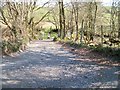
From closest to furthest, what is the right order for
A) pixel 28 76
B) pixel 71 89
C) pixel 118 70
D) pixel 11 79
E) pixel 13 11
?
pixel 71 89 < pixel 11 79 < pixel 28 76 < pixel 118 70 < pixel 13 11

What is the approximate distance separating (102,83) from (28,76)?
2.86m

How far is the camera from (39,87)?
8102 millimetres

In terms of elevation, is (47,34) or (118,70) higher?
(118,70)

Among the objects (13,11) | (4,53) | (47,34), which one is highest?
(13,11)

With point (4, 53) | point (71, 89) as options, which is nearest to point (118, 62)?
point (71, 89)

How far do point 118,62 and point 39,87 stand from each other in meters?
6.22

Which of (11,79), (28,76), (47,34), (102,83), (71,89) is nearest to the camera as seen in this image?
(71,89)

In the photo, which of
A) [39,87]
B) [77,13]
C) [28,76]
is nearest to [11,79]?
[28,76]

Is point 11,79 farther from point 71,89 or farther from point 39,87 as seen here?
point 71,89

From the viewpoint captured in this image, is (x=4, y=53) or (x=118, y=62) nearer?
(x=118, y=62)

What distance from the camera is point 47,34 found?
84.2 metres

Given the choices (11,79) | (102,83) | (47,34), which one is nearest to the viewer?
Result: (102,83)

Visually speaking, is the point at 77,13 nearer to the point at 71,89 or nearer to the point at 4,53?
the point at 4,53

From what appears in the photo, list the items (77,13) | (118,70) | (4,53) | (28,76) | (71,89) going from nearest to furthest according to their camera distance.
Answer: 1. (71,89)
2. (28,76)
3. (118,70)
4. (4,53)
5. (77,13)
